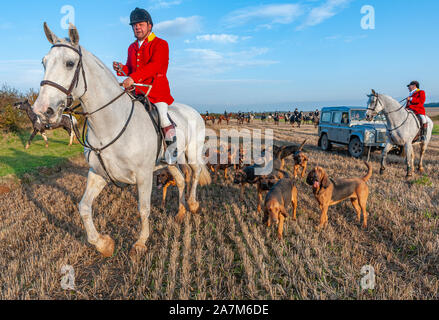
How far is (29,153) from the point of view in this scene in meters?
12.4

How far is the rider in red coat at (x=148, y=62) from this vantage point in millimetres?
3973

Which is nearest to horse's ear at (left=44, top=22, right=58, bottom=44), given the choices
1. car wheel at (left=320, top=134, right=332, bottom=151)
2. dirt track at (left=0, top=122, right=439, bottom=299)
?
dirt track at (left=0, top=122, right=439, bottom=299)

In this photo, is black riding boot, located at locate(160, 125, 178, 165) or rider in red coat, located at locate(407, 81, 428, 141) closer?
black riding boot, located at locate(160, 125, 178, 165)

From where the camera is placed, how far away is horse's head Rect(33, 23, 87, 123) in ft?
8.64

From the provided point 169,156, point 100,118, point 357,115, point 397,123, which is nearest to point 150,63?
point 100,118

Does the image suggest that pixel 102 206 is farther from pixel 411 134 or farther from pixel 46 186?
pixel 411 134

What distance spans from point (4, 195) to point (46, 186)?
1055mm

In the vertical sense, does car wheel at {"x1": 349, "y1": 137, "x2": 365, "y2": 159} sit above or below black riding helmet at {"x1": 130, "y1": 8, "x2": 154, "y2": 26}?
below

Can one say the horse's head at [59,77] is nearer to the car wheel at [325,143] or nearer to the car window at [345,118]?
the car window at [345,118]

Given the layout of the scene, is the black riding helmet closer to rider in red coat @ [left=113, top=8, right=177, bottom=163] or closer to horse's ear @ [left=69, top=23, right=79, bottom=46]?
rider in red coat @ [left=113, top=8, right=177, bottom=163]

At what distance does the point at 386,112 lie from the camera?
30.0 ft

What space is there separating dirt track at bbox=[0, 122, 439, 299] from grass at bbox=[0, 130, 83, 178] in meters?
4.09

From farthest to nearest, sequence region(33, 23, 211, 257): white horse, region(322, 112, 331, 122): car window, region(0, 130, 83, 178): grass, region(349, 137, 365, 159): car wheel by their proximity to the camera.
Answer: region(322, 112, 331, 122): car window < region(349, 137, 365, 159): car wheel < region(0, 130, 83, 178): grass < region(33, 23, 211, 257): white horse

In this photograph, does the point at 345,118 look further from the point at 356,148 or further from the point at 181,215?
the point at 181,215
